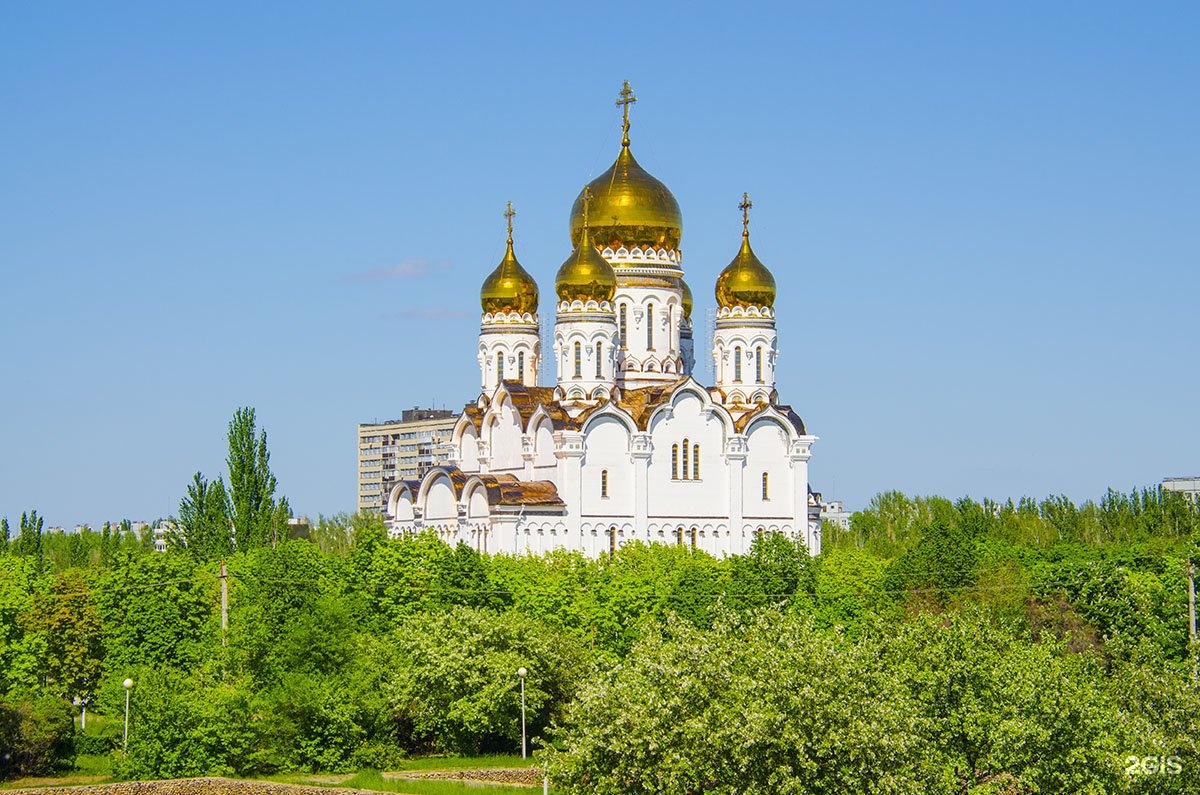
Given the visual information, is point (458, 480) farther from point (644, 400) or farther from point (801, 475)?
point (801, 475)

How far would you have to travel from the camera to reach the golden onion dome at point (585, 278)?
2564 inches

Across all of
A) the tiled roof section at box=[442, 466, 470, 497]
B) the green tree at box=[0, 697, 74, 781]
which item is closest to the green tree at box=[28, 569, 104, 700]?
the green tree at box=[0, 697, 74, 781]

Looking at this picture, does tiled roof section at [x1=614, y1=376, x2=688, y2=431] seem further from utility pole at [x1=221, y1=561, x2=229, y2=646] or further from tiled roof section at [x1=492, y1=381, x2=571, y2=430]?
utility pole at [x1=221, y1=561, x2=229, y2=646]

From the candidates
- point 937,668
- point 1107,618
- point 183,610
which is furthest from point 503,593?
point 937,668

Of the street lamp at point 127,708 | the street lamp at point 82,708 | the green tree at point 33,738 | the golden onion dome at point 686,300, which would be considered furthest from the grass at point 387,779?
the golden onion dome at point 686,300

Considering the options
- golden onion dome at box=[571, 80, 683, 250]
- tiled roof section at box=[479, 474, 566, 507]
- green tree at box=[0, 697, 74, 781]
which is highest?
golden onion dome at box=[571, 80, 683, 250]

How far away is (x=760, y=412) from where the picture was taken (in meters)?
68.1

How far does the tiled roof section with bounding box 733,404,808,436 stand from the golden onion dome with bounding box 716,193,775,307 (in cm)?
352

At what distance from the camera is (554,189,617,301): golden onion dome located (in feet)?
214

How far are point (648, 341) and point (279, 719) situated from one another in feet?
93.4

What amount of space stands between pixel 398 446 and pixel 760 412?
329ft

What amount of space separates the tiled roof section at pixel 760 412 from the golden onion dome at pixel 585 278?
6.26m

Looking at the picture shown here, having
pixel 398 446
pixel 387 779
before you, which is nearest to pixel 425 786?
pixel 387 779

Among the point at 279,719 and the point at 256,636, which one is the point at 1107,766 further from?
the point at 256,636
